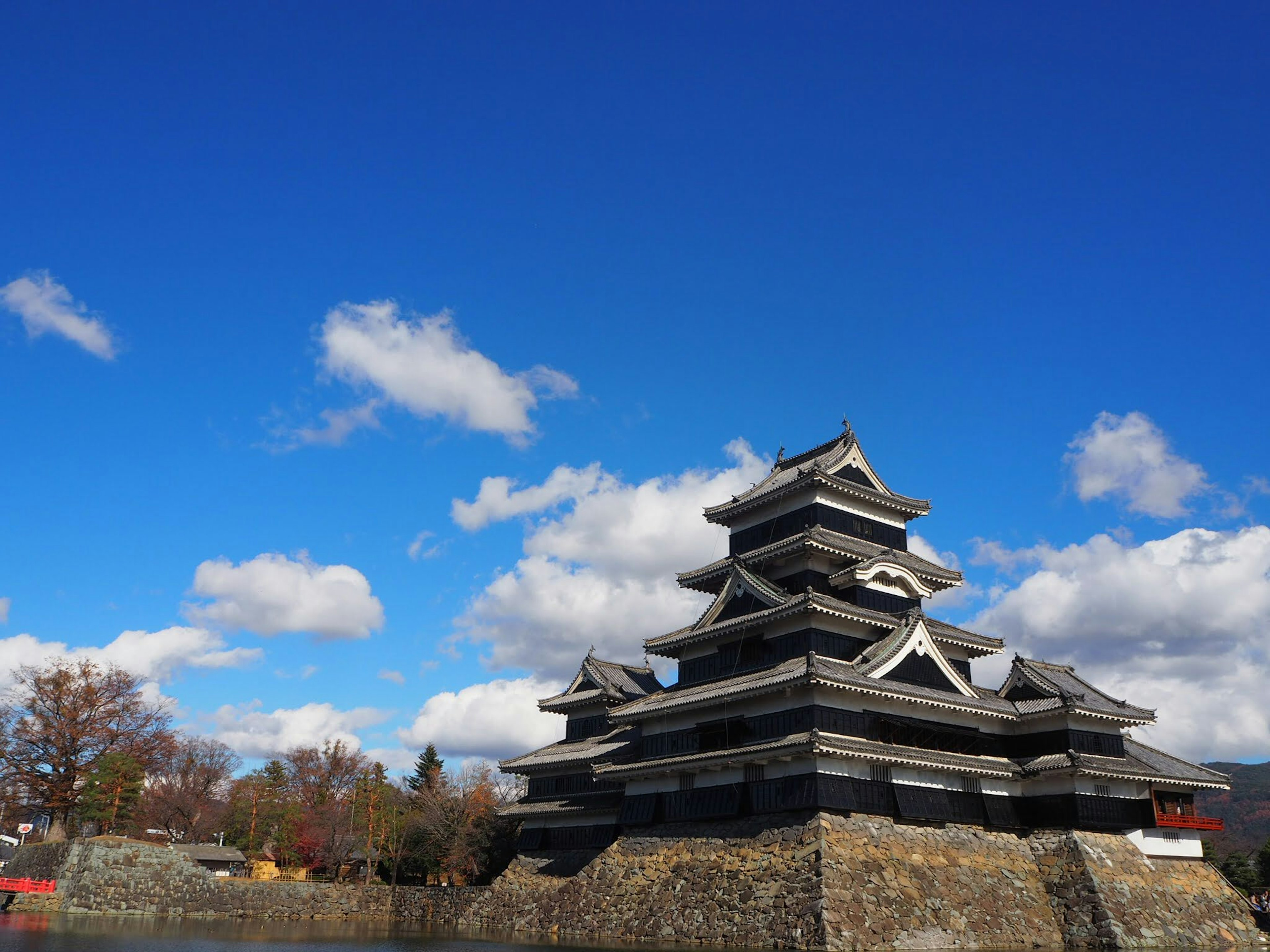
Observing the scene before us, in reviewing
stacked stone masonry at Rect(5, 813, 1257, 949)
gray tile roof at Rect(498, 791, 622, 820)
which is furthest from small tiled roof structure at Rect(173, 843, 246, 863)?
stacked stone masonry at Rect(5, 813, 1257, 949)

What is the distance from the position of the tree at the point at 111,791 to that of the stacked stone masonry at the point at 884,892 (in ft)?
84.4

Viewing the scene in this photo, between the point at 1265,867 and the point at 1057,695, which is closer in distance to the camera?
the point at 1057,695

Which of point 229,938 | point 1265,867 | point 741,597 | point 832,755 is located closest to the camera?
point 832,755

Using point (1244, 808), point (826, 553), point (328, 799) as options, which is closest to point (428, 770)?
point (328, 799)

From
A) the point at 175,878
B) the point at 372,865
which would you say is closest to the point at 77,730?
the point at 175,878

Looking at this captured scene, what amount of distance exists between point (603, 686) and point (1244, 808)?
338 ft

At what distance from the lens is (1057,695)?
31.7 meters

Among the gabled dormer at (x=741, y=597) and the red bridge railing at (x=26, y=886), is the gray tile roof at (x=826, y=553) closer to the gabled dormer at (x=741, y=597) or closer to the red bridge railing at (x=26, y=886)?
the gabled dormer at (x=741, y=597)

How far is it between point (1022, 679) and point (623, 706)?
48.5 ft

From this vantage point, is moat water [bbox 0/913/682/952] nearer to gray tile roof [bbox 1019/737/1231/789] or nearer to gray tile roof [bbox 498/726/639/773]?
gray tile roof [bbox 498/726/639/773]

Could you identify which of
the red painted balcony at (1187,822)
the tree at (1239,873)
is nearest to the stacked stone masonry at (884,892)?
the red painted balcony at (1187,822)

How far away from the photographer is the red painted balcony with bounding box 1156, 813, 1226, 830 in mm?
31250

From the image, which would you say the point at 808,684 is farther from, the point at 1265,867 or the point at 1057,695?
the point at 1265,867

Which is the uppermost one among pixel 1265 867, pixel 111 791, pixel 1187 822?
pixel 1187 822
